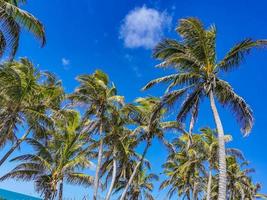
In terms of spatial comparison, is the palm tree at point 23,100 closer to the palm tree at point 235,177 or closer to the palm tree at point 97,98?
Answer: the palm tree at point 97,98

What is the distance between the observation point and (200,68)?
1828cm

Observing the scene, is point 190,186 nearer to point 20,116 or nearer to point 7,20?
point 20,116

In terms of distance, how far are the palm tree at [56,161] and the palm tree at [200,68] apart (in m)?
9.74

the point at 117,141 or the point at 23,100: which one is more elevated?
the point at 117,141

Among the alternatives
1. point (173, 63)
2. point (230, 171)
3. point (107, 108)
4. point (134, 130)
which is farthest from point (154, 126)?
point (230, 171)

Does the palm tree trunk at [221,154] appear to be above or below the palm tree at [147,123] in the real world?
below

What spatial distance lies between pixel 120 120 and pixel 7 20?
53.9 feet

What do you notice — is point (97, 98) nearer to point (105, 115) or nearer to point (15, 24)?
point (105, 115)

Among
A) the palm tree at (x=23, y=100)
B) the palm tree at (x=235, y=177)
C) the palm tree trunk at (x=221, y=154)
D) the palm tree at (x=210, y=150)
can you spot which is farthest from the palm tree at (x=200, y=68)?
the palm tree at (x=235, y=177)

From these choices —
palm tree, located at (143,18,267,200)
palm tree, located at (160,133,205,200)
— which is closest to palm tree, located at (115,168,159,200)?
palm tree, located at (160,133,205,200)

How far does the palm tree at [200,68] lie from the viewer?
17.8 m

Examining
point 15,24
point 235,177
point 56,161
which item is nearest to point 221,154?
point 15,24

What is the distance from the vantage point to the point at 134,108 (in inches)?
1085

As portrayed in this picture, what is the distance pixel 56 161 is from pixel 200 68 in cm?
1404
